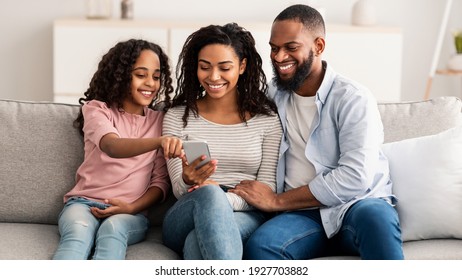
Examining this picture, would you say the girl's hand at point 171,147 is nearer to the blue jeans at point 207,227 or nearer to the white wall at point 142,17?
the blue jeans at point 207,227

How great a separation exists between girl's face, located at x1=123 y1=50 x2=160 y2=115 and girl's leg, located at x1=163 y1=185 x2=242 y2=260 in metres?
0.41

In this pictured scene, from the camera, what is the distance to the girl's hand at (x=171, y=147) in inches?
86.2

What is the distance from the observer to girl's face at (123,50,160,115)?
8.29ft

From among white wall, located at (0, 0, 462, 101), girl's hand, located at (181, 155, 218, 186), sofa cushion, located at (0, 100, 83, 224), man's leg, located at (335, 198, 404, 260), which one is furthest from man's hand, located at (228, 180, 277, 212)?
white wall, located at (0, 0, 462, 101)

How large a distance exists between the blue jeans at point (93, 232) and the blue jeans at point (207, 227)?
111 millimetres

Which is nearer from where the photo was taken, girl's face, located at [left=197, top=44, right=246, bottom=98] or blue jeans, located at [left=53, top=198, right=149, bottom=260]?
blue jeans, located at [left=53, top=198, right=149, bottom=260]

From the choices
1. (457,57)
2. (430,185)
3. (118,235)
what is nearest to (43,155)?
(118,235)

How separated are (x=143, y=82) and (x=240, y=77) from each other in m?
0.33

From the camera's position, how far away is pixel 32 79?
5.42 meters

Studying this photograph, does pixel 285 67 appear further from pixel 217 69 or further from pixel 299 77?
pixel 217 69

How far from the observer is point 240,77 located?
2580mm

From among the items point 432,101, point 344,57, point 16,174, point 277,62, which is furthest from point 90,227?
point 344,57

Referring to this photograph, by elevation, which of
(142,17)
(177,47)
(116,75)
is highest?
(116,75)

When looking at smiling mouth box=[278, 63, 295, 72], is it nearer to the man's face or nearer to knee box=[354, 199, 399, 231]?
the man's face
